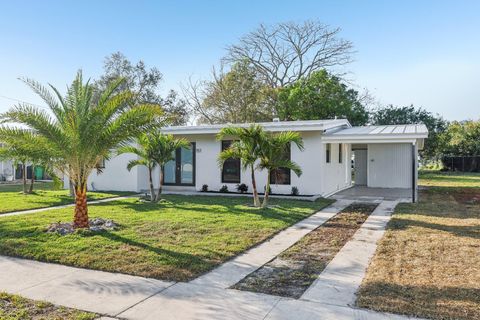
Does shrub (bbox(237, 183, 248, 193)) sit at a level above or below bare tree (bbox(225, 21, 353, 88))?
below

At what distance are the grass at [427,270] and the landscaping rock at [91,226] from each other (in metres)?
5.79

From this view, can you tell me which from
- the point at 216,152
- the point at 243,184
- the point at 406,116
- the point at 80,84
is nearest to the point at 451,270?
the point at 80,84

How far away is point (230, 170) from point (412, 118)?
2444cm

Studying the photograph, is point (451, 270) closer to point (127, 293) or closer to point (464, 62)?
point (127, 293)

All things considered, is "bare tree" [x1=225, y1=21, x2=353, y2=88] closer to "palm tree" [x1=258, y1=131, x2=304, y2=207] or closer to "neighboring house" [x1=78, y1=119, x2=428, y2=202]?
"neighboring house" [x1=78, y1=119, x2=428, y2=202]

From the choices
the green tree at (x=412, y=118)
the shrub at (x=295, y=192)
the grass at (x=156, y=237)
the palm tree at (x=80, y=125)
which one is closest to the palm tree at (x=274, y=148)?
the grass at (x=156, y=237)

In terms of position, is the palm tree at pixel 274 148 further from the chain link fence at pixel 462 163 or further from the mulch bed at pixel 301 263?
the chain link fence at pixel 462 163

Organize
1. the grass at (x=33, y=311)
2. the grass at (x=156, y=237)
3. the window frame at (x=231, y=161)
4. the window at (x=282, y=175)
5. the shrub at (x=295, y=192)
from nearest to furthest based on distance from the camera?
the grass at (x=33, y=311), the grass at (x=156, y=237), the shrub at (x=295, y=192), the window at (x=282, y=175), the window frame at (x=231, y=161)

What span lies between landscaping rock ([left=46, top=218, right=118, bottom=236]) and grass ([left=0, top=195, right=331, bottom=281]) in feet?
0.68

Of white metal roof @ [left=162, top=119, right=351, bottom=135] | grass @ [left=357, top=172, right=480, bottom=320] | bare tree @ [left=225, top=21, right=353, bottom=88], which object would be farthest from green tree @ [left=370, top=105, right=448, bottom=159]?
grass @ [left=357, top=172, right=480, bottom=320]

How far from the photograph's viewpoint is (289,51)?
118 feet

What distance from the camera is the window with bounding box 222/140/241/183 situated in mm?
16219

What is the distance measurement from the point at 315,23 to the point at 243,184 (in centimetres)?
2519

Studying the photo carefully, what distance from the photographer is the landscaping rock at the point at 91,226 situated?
26.0 ft
